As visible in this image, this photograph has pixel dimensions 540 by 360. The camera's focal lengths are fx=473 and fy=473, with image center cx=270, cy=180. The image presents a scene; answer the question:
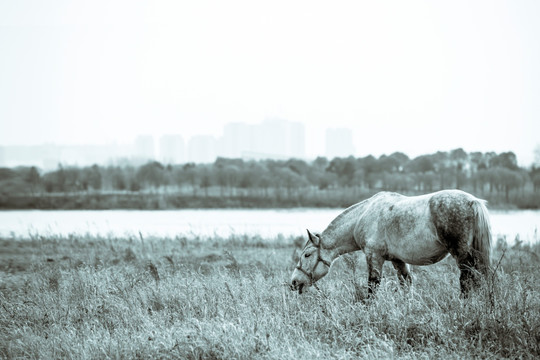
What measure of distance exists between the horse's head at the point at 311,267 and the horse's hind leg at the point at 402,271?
948 mm

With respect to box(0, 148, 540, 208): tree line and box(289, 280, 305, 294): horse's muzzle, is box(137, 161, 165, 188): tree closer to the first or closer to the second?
box(0, 148, 540, 208): tree line

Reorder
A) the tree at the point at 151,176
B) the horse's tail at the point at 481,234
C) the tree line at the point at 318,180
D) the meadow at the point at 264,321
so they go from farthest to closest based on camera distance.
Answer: the tree at the point at 151,176 → the tree line at the point at 318,180 → the horse's tail at the point at 481,234 → the meadow at the point at 264,321

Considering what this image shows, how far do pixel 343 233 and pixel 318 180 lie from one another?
214 feet

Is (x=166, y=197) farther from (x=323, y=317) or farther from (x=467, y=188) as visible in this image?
(x=323, y=317)

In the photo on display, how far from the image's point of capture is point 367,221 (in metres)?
6.44

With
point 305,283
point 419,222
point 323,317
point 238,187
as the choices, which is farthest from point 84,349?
point 238,187

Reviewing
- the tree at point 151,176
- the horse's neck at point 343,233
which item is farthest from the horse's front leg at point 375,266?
the tree at point 151,176

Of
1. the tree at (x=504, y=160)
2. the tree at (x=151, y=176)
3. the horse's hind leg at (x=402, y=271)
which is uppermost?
the tree at (x=504, y=160)

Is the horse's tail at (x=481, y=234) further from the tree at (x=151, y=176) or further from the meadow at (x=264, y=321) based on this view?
the tree at (x=151, y=176)

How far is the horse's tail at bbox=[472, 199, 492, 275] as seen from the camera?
5434mm

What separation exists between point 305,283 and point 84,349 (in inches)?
122

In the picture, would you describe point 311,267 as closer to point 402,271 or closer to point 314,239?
point 314,239

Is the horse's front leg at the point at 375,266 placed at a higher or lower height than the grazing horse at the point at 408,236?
lower

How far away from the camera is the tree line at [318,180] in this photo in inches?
2335
